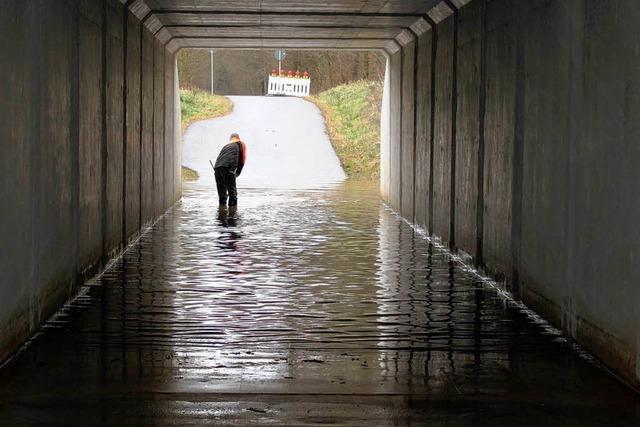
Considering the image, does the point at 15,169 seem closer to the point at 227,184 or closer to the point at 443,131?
the point at 443,131

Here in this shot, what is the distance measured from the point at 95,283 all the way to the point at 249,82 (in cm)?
7149

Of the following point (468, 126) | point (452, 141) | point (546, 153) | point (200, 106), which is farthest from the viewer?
point (200, 106)

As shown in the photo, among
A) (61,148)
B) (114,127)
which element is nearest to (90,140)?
(61,148)

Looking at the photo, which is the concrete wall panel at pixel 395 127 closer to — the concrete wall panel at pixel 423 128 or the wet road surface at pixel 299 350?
the concrete wall panel at pixel 423 128

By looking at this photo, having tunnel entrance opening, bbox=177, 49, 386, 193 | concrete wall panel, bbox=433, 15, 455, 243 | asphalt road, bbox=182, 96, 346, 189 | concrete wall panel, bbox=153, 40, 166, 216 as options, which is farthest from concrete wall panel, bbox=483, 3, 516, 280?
tunnel entrance opening, bbox=177, 49, 386, 193

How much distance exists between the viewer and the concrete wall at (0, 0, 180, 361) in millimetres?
8156

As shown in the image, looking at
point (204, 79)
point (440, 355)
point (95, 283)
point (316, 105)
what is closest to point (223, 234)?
point (95, 283)

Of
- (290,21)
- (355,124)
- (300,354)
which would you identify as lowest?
(300,354)

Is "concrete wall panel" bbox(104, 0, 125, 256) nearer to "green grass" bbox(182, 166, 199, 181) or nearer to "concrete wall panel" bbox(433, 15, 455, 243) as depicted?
"concrete wall panel" bbox(433, 15, 455, 243)

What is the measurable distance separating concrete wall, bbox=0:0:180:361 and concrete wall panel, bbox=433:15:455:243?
444 centimetres

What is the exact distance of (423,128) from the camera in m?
19.4


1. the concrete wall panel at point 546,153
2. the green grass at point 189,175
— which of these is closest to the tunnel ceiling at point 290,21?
the concrete wall panel at point 546,153

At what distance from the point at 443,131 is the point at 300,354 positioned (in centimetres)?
907

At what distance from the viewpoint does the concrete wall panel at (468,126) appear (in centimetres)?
1391
